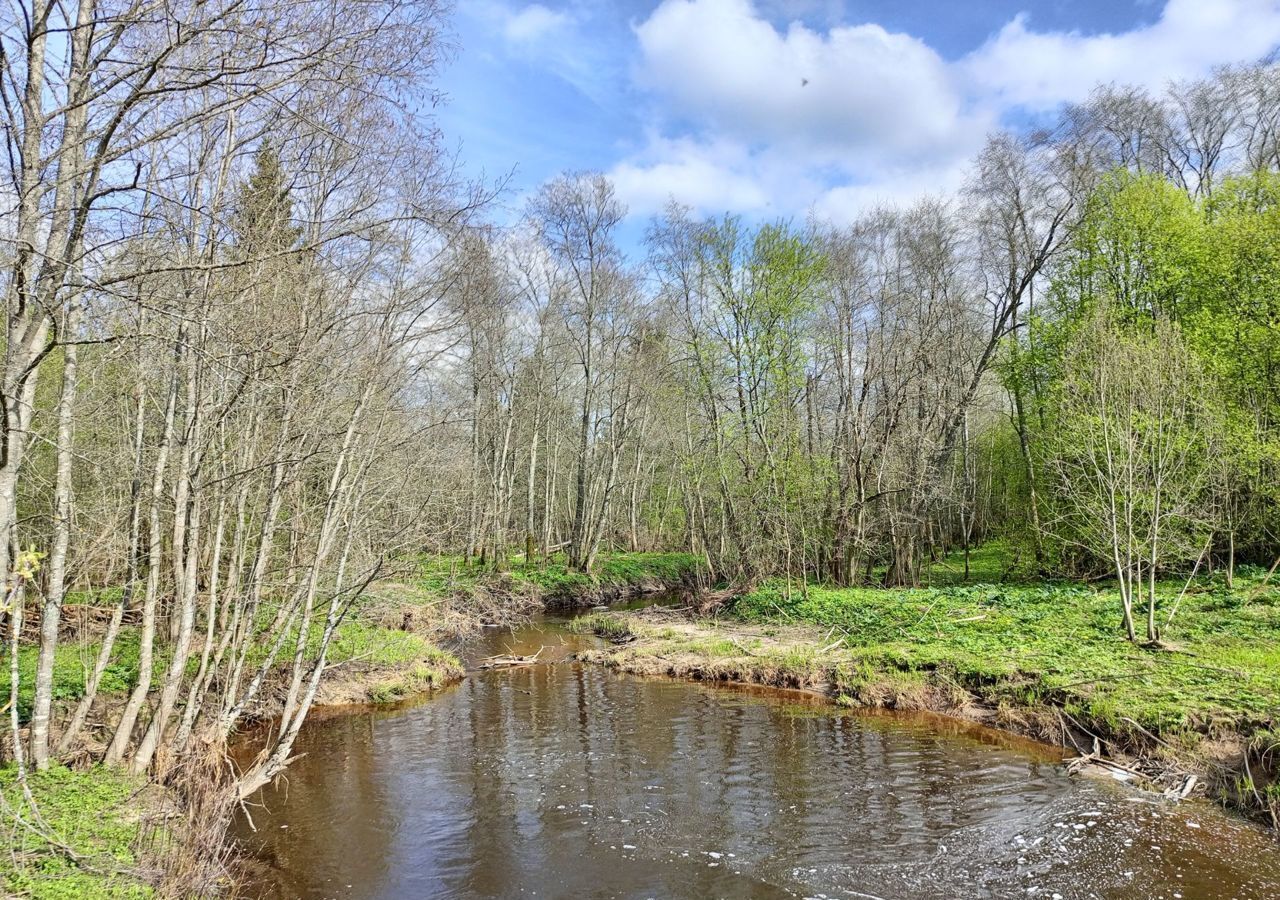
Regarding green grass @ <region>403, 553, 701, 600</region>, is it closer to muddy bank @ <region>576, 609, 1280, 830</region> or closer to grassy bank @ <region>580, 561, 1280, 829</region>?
muddy bank @ <region>576, 609, 1280, 830</region>

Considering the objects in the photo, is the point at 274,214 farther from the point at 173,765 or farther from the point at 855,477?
the point at 855,477

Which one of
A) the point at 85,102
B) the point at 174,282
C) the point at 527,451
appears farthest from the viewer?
the point at 527,451

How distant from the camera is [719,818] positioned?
26.0ft

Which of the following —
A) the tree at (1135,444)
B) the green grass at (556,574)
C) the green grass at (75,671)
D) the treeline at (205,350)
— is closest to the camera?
the treeline at (205,350)

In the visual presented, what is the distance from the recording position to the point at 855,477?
2127cm

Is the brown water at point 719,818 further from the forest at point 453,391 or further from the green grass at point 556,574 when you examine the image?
the green grass at point 556,574

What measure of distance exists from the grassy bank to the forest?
3.10 ft

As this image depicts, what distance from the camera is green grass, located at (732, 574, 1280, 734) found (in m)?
9.58

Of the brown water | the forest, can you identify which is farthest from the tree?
the brown water

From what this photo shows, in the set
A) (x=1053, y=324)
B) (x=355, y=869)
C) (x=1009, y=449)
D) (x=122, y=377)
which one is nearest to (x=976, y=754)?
(x=355, y=869)

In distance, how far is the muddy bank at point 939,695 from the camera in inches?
325

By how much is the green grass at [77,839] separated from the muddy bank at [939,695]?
10190 millimetres

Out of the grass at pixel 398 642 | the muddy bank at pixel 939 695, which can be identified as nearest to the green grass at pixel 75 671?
the grass at pixel 398 642

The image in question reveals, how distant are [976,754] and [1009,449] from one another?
21073mm
